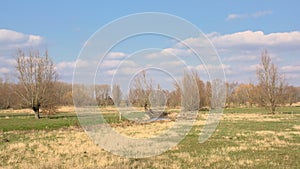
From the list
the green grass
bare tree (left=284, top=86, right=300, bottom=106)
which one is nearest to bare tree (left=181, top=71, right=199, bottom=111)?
the green grass

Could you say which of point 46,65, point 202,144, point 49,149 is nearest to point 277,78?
point 46,65

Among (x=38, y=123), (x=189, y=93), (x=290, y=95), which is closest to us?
(x=189, y=93)

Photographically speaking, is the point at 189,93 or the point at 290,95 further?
the point at 290,95

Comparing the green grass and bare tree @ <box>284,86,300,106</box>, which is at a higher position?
bare tree @ <box>284,86,300,106</box>

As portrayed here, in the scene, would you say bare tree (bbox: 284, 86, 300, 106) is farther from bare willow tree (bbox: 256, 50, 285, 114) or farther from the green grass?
the green grass

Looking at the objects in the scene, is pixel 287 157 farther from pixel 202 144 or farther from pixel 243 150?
pixel 202 144

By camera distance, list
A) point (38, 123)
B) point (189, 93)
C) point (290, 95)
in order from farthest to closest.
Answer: point (290, 95) < point (38, 123) < point (189, 93)

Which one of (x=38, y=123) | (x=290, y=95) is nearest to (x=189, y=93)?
(x=38, y=123)

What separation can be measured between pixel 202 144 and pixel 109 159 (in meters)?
8.24

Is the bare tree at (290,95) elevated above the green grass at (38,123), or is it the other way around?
the bare tree at (290,95)

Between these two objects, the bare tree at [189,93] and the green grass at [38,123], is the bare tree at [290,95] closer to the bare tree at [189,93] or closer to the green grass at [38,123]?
the bare tree at [189,93]

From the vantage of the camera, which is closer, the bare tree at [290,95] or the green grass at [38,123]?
the green grass at [38,123]

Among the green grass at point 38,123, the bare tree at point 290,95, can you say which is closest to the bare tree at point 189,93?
the green grass at point 38,123

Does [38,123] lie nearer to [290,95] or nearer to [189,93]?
[189,93]
